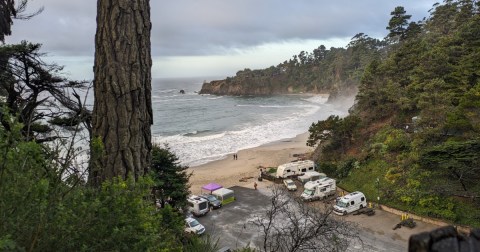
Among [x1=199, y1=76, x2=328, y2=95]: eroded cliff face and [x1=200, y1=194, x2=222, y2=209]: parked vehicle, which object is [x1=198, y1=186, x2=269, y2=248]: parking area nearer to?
[x1=200, y1=194, x2=222, y2=209]: parked vehicle

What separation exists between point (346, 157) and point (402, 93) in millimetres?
7052

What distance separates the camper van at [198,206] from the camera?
1695cm

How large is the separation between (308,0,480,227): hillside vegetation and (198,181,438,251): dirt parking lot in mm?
1619

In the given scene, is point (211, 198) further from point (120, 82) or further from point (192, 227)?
point (120, 82)

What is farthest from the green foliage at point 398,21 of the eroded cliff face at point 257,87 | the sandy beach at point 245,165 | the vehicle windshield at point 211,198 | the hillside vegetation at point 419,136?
the eroded cliff face at point 257,87

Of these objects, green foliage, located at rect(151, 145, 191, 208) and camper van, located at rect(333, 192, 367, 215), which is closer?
green foliage, located at rect(151, 145, 191, 208)

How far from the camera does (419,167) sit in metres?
17.3

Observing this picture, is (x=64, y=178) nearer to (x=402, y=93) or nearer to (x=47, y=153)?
(x=47, y=153)

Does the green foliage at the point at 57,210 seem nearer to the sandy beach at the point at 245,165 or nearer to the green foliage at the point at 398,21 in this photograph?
the sandy beach at the point at 245,165

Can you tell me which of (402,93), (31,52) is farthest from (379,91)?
(31,52)

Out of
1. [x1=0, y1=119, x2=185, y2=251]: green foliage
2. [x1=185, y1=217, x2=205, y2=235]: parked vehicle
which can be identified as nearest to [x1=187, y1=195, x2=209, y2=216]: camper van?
[x1=185, y1=217, x2=205, y2=235]: parked vehicle

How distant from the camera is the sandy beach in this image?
24281mm

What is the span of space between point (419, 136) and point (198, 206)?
502 inches

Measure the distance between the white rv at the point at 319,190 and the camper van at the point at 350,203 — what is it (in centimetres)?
181
